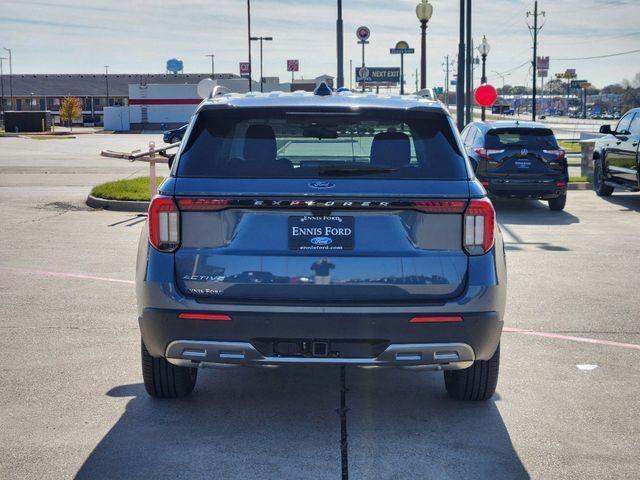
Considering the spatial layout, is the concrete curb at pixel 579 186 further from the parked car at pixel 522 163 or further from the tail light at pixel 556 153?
the tail light at pixel 556 153

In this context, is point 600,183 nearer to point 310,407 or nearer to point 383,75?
point 310,407

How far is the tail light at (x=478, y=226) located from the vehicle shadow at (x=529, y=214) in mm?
11313

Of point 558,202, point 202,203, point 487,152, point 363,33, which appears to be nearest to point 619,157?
point 558,202

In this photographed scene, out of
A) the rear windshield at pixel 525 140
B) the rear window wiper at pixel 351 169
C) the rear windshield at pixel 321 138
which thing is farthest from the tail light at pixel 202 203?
the rear windshield at pixel 525 140

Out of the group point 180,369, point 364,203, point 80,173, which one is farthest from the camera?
point 80,173

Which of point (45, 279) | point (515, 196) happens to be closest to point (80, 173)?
point (515, 196)

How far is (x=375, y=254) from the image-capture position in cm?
497

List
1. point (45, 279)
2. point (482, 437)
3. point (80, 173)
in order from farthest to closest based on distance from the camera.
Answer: point (80, 173) < point (45, 279) < point (482, 437)

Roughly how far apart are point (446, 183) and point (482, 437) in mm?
1406

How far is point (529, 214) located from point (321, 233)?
1339 cm

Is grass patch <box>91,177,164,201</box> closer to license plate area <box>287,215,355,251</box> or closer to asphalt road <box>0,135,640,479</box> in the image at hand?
asphalt road <box>0,135,640,479</box>

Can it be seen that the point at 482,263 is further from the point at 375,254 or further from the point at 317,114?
the point at 317,114

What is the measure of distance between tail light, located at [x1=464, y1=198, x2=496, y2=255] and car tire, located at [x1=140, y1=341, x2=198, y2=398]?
193 centimetres

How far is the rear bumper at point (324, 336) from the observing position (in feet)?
16.3
